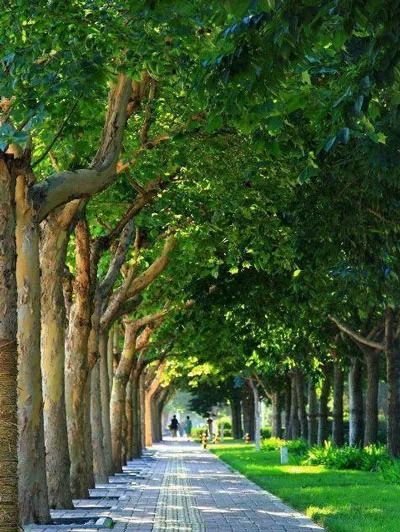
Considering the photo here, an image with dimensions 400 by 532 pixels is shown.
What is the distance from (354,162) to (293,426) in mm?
35327

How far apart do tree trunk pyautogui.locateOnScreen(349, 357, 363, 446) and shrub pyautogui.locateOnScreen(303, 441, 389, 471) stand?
1387 millimetres

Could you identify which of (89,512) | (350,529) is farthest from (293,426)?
(350,529)

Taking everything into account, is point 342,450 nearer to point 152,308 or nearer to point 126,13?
point 152,308

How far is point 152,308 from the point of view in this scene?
32.2 meters

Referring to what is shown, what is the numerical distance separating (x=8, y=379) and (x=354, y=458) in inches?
759

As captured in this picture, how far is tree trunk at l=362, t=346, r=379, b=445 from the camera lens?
29578 mm

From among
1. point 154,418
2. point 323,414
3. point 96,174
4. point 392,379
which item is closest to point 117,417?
point 323,414

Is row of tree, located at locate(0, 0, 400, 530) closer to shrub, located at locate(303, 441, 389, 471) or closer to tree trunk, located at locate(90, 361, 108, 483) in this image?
tree trunk, located at locate(90, 361, 108, 483)

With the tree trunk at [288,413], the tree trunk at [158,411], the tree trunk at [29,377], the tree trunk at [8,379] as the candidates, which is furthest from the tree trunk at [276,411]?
the tree trunk at [8,379]

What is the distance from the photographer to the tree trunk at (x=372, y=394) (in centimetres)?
2958

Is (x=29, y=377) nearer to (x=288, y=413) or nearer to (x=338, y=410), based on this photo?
(x=338, y=410)

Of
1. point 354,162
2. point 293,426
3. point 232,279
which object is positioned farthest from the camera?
point 293,426

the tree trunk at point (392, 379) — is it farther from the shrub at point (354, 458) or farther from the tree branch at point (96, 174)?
the tree branch at point (96, 174)

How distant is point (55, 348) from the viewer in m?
17.3
